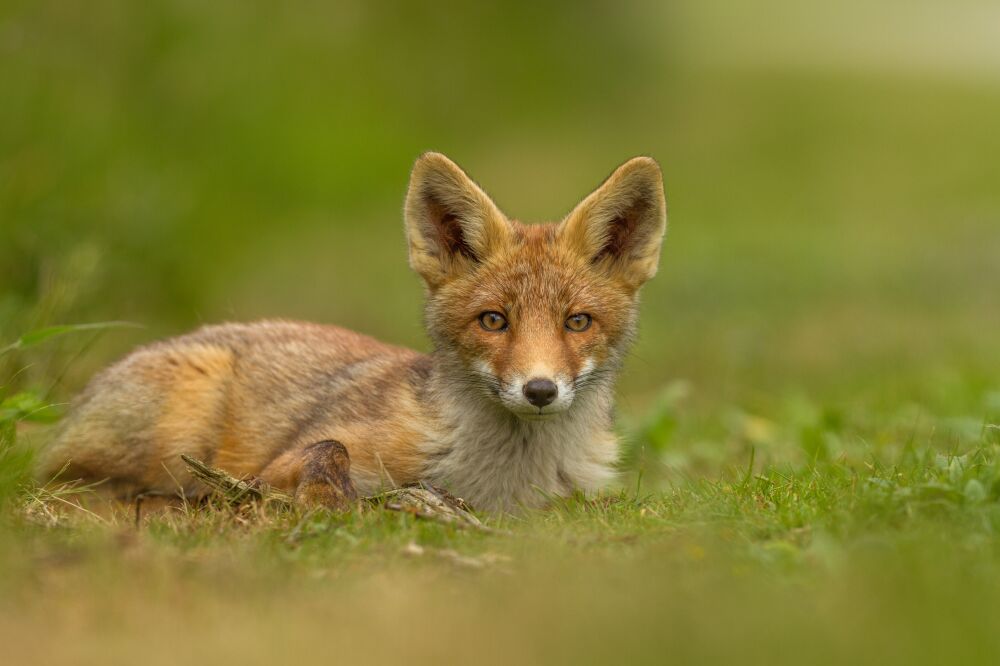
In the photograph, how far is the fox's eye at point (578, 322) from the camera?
5.54 metres

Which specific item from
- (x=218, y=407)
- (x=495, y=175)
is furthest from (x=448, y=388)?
(x=495, y=175)

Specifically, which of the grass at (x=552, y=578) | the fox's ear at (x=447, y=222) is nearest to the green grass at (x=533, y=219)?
the grass at (x=552, y=578)

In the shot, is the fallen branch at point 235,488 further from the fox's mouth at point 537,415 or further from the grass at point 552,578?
the fox's mouth at point 537,415

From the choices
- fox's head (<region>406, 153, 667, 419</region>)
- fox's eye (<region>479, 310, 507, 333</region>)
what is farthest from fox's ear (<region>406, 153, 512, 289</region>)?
fox's eye (<region>479, 310, 507, 333</region>)

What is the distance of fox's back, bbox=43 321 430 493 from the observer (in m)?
6.24

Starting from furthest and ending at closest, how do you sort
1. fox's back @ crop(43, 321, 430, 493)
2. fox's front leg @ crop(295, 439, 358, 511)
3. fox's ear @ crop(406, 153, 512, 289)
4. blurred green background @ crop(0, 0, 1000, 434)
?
blurred green background @ crop(0, 0, 1000, 434) → fox's back @ crop(43, 321, 430, 493) → fox's ear @ crop(406, 153, 512, 289) → fox's front leg @ crop(295, 439, 358, 511)

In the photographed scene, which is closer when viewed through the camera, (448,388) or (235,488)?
(235,488)

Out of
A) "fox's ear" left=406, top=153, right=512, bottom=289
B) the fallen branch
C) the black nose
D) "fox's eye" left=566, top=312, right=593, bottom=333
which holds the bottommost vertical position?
the fallen branch

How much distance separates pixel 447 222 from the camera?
6.04 meters

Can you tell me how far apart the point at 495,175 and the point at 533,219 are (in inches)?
155

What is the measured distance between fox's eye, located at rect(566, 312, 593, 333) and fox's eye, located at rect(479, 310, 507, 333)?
0.99 feet

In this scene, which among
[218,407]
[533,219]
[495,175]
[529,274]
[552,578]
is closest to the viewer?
[552,578]

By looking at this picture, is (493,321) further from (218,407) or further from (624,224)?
(218,407)

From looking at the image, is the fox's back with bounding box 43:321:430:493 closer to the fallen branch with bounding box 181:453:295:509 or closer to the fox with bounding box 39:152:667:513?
the fox with bounding box 39:152:667:513
